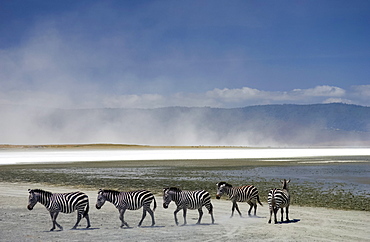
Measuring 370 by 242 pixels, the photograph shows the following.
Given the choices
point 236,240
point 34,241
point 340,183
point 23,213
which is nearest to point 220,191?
point 236,240

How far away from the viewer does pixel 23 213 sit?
17812 mm

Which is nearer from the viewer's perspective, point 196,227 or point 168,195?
point 168,195

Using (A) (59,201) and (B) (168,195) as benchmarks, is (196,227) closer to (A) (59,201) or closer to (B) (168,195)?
(B) (168,195)

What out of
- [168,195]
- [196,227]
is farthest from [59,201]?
[196,227]

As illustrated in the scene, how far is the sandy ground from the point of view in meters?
13.3

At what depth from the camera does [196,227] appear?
14.8 meters

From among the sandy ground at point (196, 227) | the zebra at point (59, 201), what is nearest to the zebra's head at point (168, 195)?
the sandy ground at point (196, 227)

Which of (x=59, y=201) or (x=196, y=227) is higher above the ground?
(x=59, y=201)

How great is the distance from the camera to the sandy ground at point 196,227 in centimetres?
1334

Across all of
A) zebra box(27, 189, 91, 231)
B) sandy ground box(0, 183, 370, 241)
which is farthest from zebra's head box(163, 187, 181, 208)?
zebra box(27, 189, 91, 231)

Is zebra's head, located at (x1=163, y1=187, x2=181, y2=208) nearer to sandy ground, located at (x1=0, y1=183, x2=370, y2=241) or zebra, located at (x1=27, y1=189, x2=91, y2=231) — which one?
sandy ground, located at (x1=0, y1=183, x2=370, y2=241)

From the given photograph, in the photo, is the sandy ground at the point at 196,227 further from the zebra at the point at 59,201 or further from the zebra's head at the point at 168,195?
the zebra's head at the point at 168,195

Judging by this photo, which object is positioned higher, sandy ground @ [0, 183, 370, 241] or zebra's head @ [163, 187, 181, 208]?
zebra's head @ [163, 187, 181, 208]

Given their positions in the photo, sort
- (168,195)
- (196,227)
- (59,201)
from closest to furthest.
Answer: (59,201) < (168,195) < (196,227)
